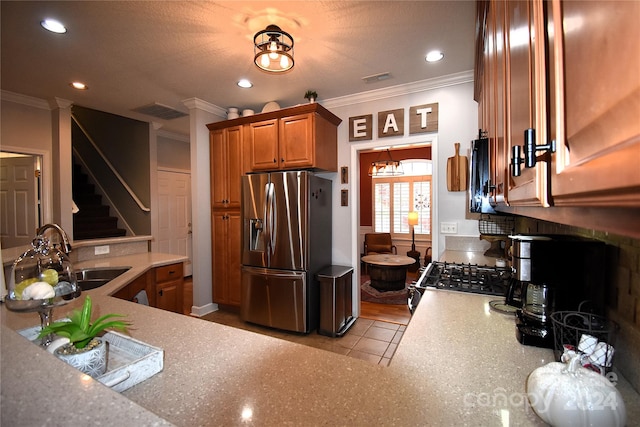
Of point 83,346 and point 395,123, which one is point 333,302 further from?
point 83,346

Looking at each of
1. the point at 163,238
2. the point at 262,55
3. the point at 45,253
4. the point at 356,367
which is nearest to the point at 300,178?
the point at 262,55

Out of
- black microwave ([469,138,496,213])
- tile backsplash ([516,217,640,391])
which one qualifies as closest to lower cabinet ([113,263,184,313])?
black microwave ([469,138,496,213])

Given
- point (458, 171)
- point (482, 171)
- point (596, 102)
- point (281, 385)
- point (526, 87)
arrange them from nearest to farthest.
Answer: point (596, 102), point (526, 87), point (281, 385), point (482, 171), point (458, 171)

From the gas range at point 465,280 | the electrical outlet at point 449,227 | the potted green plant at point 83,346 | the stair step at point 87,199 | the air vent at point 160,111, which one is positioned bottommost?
the gas range at point 465,280

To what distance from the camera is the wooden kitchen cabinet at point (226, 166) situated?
3514mm

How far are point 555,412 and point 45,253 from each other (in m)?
1.70

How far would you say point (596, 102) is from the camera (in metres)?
0.29

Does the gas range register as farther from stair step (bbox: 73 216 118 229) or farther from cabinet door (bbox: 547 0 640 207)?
stair step (bbox: 73 216 118 229)

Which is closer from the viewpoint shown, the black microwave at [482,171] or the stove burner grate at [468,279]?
the black microwave at [482,171]

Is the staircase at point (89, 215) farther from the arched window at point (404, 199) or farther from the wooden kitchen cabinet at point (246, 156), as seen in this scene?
the arched window at point (404, 199)

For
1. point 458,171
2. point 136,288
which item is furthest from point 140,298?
point 458,171

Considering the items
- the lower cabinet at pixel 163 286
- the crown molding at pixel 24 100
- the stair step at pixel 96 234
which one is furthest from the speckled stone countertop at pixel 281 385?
the stair step at pixel 96 234

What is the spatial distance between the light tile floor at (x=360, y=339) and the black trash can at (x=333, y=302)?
8 centimetres

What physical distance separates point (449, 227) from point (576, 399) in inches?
99.8
